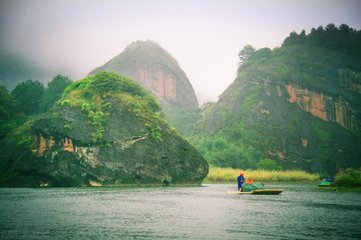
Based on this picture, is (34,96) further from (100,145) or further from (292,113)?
(292,113)

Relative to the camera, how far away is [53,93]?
290ft

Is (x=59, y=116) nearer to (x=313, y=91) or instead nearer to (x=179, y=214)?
(x=179, y=214)

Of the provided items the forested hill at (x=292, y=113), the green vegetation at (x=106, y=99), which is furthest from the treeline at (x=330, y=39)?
the green vegetation at (x=106, y=99)

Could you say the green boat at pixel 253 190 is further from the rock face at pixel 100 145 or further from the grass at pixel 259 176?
the grass at pixel 259 176

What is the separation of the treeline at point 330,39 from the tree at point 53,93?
344 ft

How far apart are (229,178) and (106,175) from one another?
28296 mm

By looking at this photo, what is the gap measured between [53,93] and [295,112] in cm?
8025

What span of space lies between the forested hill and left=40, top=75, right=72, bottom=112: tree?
44.0 m

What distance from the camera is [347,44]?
521 feet

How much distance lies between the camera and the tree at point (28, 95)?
89.9 metres

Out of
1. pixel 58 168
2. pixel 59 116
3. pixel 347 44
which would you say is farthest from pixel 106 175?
pixel 347 44

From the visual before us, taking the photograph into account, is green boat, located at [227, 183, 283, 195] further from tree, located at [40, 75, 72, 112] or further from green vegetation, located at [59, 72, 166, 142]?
tree, located at [40, 75, 72, 112]

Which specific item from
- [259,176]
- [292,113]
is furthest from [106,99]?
[292,113]

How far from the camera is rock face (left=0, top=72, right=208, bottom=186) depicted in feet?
180
